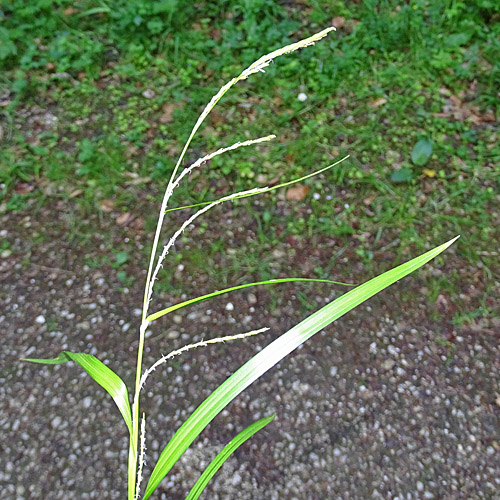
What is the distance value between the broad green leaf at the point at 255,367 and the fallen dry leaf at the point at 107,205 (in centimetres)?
185

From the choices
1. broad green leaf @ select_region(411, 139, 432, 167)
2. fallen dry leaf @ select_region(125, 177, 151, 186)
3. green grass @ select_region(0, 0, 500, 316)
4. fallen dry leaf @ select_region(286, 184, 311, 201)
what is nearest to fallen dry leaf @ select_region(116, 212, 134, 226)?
green grass @ select_region(0, 0, 500, 316)

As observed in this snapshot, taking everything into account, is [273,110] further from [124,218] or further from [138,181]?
[124,218]

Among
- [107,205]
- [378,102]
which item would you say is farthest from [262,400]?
[378,102]

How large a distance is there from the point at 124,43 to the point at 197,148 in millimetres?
975

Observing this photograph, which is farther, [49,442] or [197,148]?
[197,148]

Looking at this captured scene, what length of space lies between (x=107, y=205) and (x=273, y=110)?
1.08 meters

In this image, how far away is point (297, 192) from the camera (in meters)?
2.64

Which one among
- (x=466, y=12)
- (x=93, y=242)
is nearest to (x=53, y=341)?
(x=93, y=242)

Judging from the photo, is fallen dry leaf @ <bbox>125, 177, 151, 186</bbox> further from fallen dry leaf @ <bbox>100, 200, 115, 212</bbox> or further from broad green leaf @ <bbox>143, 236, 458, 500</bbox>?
broad green leaf @ <bbox>143, 236, 458, 500</bbox>

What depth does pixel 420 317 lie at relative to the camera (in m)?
2.22

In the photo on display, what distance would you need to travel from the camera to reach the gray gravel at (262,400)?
1.82 meters

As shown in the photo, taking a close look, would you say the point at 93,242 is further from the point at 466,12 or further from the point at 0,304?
the point at 466,12

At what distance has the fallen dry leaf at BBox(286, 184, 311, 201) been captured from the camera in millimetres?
2619

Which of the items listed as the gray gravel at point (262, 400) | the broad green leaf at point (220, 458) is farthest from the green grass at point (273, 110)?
the broad green leaf at point (220, 458)
